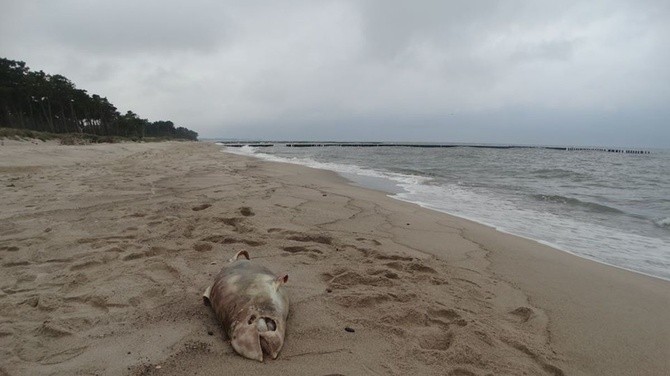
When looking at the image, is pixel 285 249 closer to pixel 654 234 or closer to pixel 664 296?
pixel 664 296

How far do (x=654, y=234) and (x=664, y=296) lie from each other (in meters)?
4.56

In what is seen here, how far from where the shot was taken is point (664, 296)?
434 cm

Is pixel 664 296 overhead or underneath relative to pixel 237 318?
underneath

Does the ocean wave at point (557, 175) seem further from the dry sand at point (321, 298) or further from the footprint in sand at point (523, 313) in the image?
the footprint in sand at point (523, 313)

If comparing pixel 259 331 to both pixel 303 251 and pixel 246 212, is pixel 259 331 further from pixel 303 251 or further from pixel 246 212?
pixel 246 212

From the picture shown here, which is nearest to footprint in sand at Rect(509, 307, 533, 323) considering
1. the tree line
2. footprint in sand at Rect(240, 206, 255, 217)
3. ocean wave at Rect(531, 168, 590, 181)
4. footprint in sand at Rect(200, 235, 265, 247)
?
footprint in sand at Rect(200, 235, 265, 247)

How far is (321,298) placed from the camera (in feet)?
11.6

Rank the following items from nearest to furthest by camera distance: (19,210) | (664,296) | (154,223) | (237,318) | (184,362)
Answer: (184,362), (237,318), (664,296), (154,223), (19,210)

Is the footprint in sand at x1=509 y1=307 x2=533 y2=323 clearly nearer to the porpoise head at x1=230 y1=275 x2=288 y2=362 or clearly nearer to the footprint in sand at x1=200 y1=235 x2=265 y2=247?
the porpoise head at x1=230 y1=275 x2=288 y2=362

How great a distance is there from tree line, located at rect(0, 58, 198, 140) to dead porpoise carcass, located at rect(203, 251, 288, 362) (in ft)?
189

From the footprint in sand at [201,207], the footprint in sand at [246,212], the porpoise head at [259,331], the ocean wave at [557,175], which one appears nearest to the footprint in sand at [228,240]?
the footprint in sand at [246,212]

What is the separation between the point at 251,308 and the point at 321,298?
980 mm

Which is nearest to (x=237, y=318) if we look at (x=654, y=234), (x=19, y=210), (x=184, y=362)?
(x=184, y=362)

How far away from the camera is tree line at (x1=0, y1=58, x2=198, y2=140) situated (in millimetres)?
47812
